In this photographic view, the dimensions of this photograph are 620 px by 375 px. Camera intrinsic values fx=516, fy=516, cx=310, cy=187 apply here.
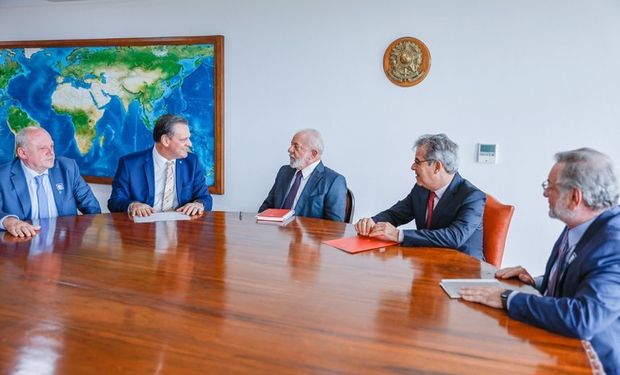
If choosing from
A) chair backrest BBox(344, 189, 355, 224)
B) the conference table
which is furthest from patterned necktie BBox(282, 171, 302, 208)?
the conference table

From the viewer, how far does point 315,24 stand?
12.6ft

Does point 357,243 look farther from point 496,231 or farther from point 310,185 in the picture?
point 310,185

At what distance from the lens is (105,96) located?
14.5 feet

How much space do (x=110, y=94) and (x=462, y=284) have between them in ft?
11.8

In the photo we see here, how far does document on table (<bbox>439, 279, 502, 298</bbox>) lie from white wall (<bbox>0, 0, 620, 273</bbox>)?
1842mm

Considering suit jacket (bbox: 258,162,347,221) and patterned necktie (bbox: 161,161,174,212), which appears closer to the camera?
suit jacket (bbox: 258,162,347,221)

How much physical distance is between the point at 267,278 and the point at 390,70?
7.35ft

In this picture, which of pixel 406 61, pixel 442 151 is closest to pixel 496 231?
pixel 442 151

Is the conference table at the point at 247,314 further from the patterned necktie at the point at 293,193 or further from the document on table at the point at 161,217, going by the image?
the patterned necktie at the point at 293,193

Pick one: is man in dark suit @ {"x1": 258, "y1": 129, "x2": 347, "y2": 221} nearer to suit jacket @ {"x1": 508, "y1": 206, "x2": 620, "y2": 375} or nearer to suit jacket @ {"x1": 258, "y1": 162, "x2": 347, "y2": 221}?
suit jacket @ {"x1": 258, "y1": 162, "x2": 347, "y2": 221}

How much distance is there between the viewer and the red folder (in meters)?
2.36

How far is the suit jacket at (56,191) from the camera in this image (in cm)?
290

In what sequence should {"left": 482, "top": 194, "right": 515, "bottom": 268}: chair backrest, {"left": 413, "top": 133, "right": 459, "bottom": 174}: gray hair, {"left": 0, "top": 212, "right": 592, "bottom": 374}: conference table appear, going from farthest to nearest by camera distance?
{"left": 482, "top": 194, "right": 515, "bottom": 268}: chair backrest
{"left": 413, "top": 133, "right": 459, "bottom": 174}: gray hair
{"left": 0, "top": 212, "right": 592, "bottom": 374}: conference table

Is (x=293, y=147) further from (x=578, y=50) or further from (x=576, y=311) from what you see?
(x=576, y=311)
